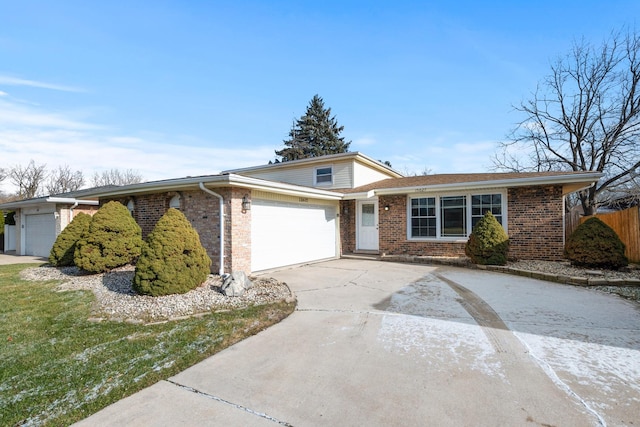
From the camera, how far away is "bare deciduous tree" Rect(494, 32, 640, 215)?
52.4 feet

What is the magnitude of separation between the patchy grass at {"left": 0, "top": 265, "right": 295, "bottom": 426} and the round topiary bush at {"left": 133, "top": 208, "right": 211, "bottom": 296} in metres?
1.07

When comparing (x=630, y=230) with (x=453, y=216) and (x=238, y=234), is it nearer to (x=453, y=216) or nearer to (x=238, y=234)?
(x=453, y=216)

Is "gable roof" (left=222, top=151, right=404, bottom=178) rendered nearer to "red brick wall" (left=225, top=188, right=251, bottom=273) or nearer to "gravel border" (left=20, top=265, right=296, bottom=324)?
"red brick wall" (left=225, top=188, right=251, bottom=273)

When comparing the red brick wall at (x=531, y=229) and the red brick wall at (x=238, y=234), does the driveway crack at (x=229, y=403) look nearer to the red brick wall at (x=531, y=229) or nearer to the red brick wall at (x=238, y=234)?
the red brick wall at (x=238, y=234)

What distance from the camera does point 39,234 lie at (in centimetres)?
1475

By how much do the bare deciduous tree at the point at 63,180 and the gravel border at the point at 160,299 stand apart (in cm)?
3504

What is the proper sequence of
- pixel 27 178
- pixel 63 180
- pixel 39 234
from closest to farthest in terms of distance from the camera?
pixel 39 234
pixel 27 178
pixel 63 180

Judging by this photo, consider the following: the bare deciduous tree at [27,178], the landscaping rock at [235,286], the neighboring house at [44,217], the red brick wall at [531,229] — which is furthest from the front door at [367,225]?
the bare deciduous tree at [27,178]

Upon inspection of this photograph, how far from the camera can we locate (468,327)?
4359 millimetres

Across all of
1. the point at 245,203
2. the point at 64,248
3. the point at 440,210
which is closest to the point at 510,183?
the point at 440,210

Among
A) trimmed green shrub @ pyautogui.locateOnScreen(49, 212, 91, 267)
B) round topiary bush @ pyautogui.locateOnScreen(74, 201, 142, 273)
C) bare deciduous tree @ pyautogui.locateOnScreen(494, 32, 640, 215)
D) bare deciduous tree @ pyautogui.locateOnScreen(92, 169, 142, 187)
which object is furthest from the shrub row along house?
bare deciduous tree @ pyautogui.locateOnScreen(92, 169, 142, 187)

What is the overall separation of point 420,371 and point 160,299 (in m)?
4.72

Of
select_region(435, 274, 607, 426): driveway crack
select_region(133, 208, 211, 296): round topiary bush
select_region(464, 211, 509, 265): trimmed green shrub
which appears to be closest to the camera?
select_region(435, 274, 607, 426): driveway crack

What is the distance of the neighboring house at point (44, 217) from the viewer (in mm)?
13405
